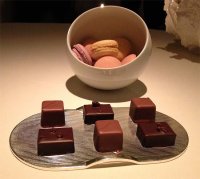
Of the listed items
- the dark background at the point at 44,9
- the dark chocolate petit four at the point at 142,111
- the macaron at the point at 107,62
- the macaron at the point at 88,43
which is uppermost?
the macaron at the point at 88,43

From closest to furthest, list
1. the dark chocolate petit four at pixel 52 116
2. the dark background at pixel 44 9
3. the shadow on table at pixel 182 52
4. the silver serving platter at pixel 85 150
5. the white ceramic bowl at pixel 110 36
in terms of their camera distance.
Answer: the silver serving platter at pixel 85 150, the dark chocolate petit four at pixel 52 116, the white ceramic bowl at pixel 110 36, the shadow on table at pixel 182 52, the dark background at pixel 44 9

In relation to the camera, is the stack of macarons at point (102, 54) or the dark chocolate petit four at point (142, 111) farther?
the stack of macarons at point (102, 54)

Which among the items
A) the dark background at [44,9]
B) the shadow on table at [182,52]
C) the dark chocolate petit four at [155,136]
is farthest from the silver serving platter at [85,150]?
the dark background at [44,9]

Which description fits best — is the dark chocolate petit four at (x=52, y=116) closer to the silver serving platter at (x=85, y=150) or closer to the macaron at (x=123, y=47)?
the silver serving platter at (x=85, y=150)

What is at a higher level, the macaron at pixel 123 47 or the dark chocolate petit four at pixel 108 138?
the macaron at pixel 123 47

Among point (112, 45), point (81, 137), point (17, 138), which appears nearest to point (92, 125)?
point (81, 137)

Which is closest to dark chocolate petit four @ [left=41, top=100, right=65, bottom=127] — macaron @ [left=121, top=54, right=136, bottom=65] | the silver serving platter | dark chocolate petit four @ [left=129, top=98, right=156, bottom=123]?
the silver serving platter

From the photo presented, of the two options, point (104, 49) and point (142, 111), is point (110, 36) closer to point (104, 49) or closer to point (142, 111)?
point (104, 49)

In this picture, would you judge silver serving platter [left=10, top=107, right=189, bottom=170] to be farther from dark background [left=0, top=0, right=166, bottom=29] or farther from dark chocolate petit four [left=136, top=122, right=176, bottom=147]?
dark background [left=0, top=0, right=166, bottom=29]
